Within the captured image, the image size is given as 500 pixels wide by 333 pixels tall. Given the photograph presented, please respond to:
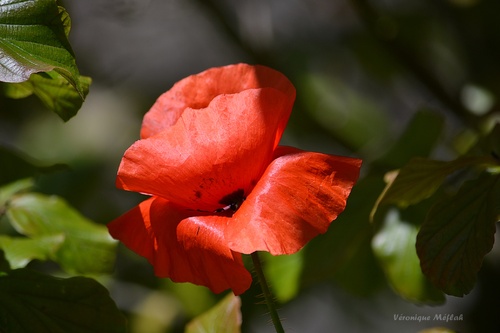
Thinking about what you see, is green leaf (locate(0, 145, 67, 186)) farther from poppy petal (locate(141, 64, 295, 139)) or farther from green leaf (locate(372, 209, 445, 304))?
green leaf (locate(372, 209, 445, 304))

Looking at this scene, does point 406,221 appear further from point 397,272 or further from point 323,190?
point 323,190

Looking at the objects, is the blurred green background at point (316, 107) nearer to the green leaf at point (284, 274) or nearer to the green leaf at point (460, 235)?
the green leaf at point (284, 274)

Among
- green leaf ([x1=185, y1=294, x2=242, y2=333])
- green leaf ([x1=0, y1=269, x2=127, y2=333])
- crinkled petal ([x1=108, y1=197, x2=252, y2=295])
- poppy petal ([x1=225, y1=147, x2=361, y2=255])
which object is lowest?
green leaf ([x1=185, y1=294, x2=242, y2=333])

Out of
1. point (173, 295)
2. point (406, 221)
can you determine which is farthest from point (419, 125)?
point (173, 295)

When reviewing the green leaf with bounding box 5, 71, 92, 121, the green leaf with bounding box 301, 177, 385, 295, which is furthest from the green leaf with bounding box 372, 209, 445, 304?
the green leaf with bounding box 5, 71, 92, 121

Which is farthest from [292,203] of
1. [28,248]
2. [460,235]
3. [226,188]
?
[28,248]

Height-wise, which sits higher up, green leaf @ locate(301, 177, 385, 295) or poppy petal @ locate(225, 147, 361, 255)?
poppy petal @ locate(225, 147, 361, 255)

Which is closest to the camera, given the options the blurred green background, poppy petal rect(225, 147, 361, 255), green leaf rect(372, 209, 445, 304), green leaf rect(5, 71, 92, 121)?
poppy petal rect(225, 147, 361, 255)
